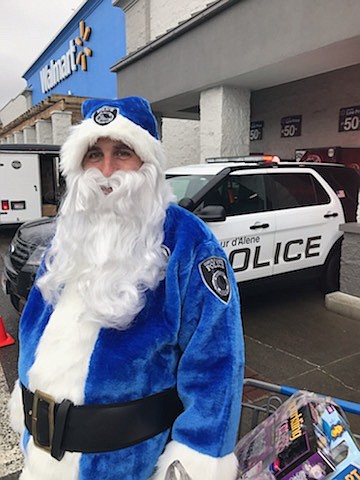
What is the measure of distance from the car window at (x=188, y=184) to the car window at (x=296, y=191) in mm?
897

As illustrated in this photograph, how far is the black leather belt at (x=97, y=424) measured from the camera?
1161 millimetres

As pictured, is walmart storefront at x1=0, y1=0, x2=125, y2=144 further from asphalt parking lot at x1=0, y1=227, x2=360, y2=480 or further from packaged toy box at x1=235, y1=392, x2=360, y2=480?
packaged toy box at x1=235, y1=392, x2=360, y2=480

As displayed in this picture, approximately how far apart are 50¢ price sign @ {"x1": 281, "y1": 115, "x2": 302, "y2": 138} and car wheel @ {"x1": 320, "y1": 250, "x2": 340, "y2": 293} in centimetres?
413

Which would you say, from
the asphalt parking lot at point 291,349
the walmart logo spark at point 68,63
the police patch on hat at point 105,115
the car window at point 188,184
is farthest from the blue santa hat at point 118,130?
the walmart logo spark at point 68,63

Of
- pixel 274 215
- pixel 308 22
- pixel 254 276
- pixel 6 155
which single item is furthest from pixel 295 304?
pixel 6 155

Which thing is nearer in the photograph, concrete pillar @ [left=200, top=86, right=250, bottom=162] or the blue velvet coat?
the blue velvet coat

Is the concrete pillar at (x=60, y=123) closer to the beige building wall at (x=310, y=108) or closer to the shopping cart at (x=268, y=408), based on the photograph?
the beige building wall at (x=310, y=108)

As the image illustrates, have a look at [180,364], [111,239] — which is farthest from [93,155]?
[180,364]

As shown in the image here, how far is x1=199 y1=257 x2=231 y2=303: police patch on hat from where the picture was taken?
1175 mm

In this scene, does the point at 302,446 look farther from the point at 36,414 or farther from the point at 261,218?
the point at 261,218

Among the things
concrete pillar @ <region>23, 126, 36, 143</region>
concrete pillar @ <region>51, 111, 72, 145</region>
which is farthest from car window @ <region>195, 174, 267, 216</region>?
concrete pillar @ <region>23, 126, 36, 143</region>

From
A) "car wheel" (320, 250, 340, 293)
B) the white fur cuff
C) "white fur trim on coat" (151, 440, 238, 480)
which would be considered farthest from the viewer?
"car wheel" (320, 250, 340, 293)

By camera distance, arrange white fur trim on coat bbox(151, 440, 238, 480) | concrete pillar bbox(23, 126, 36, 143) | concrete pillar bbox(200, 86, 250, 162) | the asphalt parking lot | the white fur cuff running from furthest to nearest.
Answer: concrete pillar bbox(23, 126, 36, 143) < concrete pillar bbox(200, 86, 250, 162) < the asphalt parking lot < the white fur cuff < white fur trim on coat bbox(151, 440, 238, 480)

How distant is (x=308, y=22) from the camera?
17.1 ft
